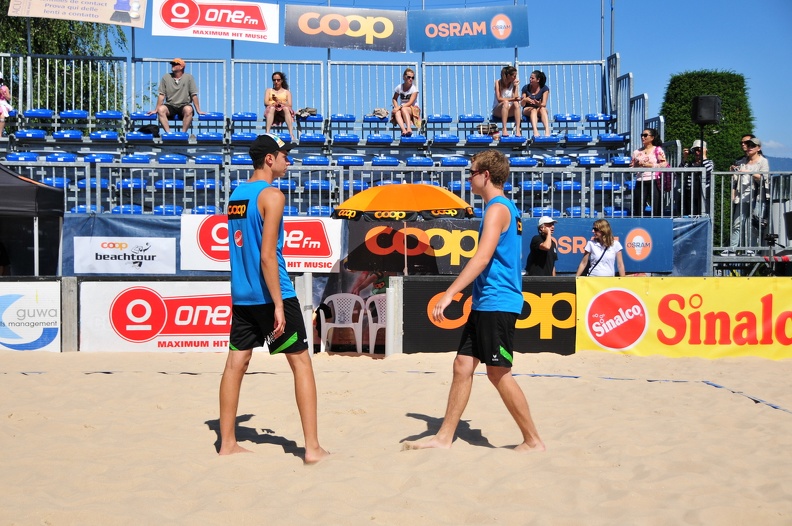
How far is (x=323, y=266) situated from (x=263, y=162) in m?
7.20

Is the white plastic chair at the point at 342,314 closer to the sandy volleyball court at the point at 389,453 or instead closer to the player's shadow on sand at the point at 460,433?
the sandy volleyball court at the point at 389,453

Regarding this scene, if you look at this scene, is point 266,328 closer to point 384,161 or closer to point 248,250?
point 248,250

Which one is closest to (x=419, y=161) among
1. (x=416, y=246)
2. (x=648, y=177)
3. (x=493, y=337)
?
(x=416, y=246)

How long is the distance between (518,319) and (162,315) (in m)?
4.19

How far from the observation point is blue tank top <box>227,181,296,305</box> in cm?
441

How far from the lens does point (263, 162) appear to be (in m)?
4.59

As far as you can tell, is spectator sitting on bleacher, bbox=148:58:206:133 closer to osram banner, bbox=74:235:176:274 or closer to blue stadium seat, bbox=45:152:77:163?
blue stadium seat, bbox=45:152:77:163

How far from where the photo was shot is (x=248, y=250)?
4441 mm

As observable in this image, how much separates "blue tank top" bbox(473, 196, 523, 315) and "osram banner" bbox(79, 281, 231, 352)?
17.6 feet

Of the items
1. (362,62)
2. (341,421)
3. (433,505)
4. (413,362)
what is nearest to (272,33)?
(362,62)

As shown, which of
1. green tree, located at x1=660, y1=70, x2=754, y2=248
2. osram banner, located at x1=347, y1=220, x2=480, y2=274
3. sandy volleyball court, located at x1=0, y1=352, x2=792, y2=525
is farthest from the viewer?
green tree, located at x1=660, y1=70, x2=754, y2=248

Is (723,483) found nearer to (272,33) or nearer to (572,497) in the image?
(572,497)

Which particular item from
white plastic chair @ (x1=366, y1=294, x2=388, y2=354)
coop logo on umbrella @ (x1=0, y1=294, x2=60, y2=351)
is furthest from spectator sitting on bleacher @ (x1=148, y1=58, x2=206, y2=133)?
white plastic chair @ (x1=366, y1=294, x2=388, y2=354)

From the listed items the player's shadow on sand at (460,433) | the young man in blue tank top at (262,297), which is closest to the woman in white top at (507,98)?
the player's shadow on sand at (460,433)
